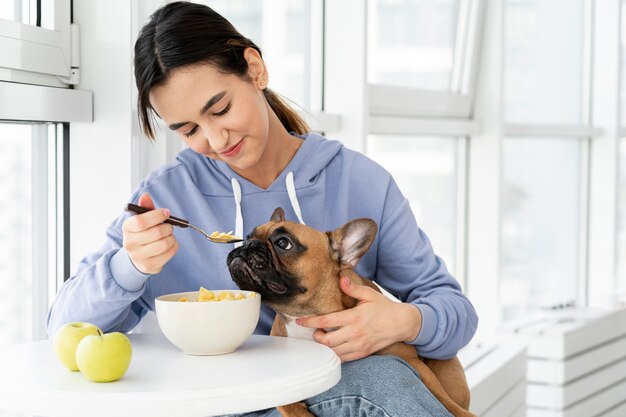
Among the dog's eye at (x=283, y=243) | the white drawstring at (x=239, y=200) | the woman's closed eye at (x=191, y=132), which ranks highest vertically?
the woman's closed eye at (x=191, y=132)

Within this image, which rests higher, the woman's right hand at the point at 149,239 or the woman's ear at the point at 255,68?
the woman's ear at the point at 255,68

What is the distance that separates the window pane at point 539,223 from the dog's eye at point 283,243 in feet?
6.60

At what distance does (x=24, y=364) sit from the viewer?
112cm

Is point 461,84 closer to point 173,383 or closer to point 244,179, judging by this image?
point 244,179

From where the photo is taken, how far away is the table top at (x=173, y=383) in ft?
3.16

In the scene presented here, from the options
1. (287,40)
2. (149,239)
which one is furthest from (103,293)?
(287,40)

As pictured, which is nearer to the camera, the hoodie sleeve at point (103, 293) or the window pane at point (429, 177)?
the hoodie sleeve at point (103, 293)

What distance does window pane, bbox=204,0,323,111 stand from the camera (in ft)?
7.14

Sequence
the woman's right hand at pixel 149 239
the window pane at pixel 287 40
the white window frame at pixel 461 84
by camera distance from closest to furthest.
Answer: the woman's right hand at pixel 149 239 → the window pane at pixel 287 40 → the white window frame at pixel 461 84

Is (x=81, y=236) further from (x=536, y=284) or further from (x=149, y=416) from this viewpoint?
(x=536, y=284)

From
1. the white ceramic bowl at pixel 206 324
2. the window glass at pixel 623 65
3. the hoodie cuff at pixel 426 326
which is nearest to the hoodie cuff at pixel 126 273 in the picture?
the white ceramic bowl at pixel 206 324

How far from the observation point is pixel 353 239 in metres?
1.32

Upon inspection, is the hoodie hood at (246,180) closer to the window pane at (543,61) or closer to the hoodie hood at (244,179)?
the hoodie hood at (244,179)

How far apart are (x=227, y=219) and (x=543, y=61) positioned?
2.43 m
